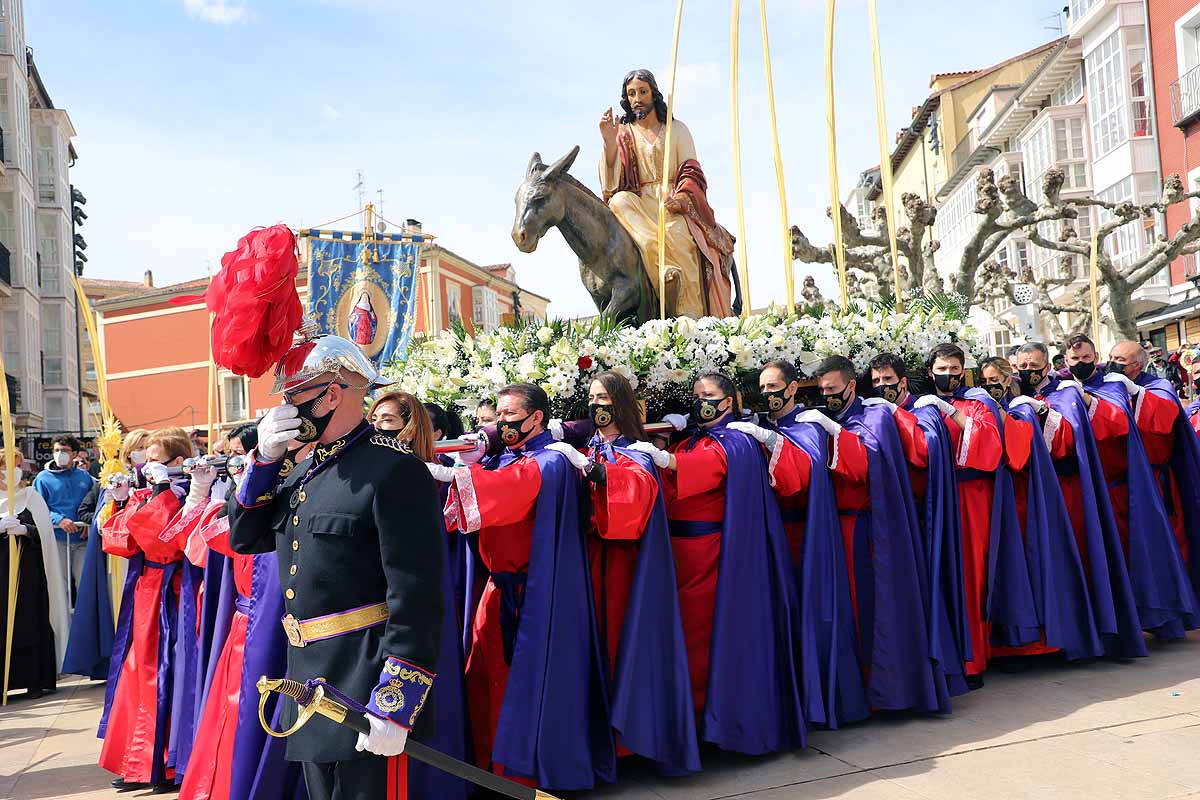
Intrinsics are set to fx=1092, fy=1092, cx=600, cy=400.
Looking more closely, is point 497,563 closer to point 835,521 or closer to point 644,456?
point 644,456

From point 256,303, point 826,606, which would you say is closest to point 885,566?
point 826,606

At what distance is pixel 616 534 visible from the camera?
4.62m

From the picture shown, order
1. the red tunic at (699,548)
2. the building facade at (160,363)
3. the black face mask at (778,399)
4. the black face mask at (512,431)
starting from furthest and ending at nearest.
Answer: the building facade at (160,363) < the black face mask at (778,399) < the red tunic at (699,548) < the black face mask at (512,431)

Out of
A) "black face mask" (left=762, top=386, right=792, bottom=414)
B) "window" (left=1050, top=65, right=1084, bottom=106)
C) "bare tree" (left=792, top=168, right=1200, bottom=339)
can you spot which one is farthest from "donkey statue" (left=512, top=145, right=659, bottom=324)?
"window" (left=1050, top=65, right=1084, bottom=106)

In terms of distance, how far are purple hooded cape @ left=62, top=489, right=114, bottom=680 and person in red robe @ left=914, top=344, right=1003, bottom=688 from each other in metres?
5.53

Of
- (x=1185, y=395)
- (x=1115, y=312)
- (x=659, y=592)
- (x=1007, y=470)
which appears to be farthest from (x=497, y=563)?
(x=1115, y=312)

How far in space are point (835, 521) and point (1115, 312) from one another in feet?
55.0

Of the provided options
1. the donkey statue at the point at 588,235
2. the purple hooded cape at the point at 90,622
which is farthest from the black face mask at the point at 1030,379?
the purple hooded cape at the point at 90,622

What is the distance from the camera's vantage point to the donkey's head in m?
7.17

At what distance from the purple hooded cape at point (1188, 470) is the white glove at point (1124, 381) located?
0.11 m

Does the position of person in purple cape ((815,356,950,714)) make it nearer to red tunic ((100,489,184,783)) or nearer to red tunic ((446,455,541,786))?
red tunic ((446,455,541,786))

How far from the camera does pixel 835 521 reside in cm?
541

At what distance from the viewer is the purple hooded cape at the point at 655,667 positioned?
462 cm

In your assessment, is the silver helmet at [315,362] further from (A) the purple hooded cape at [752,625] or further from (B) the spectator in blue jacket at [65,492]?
(B) the spectator in blue jacket at [65,492]
